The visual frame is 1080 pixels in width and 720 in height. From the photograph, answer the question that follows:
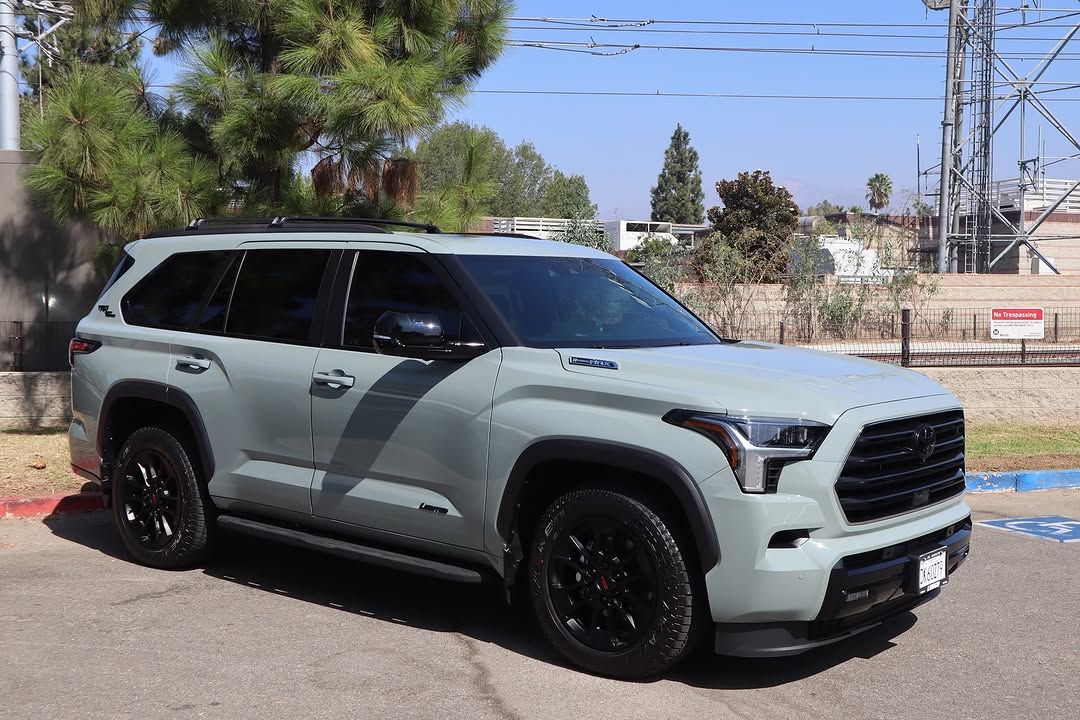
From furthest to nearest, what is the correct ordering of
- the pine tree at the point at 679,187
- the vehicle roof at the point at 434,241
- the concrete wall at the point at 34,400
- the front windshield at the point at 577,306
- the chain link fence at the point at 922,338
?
the pine tree at the point at 679,187 < the chain link fence at the point at 922,338 < the concrete wall at the point at 34,400 < the vehicle roof at the point at 434,241 < the front windshield at the point at 577,306

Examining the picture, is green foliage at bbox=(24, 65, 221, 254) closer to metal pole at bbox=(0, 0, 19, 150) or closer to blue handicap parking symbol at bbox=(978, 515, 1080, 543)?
metal pole at bbox=(0, 0, 19, 150)

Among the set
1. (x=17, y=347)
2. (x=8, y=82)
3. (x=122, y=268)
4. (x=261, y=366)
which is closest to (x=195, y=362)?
(x=261, y=366)

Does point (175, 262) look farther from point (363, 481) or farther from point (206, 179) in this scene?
point (206, 179)

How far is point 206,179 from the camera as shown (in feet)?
36.9

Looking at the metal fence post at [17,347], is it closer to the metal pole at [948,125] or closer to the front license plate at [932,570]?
the front license plate at [932,570]

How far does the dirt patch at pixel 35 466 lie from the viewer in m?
9.16

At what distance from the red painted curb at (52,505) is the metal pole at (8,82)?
8.09m

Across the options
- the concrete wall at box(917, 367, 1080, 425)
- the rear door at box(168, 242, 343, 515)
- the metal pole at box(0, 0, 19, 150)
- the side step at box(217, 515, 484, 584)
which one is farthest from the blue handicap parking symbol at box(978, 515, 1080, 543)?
the metal pole at box(0, 0, 19, 150)

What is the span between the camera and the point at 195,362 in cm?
655

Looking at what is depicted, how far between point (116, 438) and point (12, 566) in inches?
38.9

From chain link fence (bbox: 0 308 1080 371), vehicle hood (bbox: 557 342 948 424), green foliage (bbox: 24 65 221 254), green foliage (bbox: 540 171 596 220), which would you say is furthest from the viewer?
green foliage (bbox: 540 171 596 220)

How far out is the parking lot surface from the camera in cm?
466

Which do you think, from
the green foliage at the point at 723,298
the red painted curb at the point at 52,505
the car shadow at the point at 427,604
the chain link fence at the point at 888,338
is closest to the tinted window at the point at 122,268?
the car shadow at the point at 427,604

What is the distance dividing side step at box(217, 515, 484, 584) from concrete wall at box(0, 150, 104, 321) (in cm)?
902
